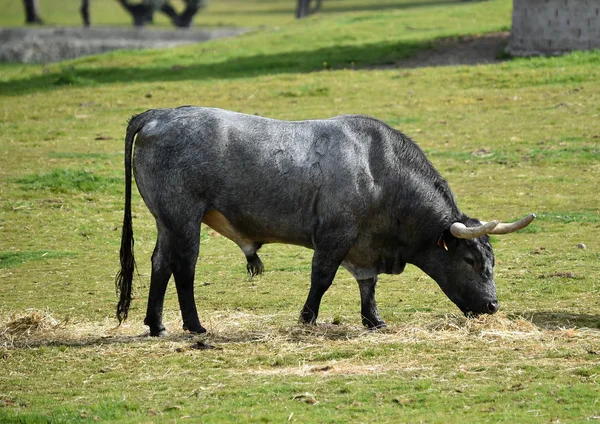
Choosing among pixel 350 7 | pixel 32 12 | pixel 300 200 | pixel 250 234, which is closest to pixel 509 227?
pixel 300 200

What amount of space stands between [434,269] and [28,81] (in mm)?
20645

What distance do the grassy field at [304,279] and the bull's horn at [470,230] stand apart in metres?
0.80

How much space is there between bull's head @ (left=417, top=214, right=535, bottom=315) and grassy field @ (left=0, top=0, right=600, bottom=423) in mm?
204

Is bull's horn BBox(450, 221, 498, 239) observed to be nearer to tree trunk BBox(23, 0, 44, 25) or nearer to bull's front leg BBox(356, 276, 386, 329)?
bull's front leg BBox(356, 276, 386, 329)

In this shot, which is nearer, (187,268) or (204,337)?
(204,337)

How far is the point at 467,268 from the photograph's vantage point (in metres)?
10.6

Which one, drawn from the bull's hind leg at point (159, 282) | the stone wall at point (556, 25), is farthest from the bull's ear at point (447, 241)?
the stone wall at point (556, 25)

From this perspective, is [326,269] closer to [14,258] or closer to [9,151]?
[14,258]

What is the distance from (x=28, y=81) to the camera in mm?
29234

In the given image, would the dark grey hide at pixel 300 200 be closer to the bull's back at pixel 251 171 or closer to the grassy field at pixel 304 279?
the bull's back at pixel 251 171

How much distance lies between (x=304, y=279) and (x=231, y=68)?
16.9 metres

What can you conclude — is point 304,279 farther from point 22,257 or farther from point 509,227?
point 22,257

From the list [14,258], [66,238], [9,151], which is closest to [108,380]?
[14,258]

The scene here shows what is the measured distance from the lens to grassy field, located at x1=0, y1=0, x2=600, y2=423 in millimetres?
8297
